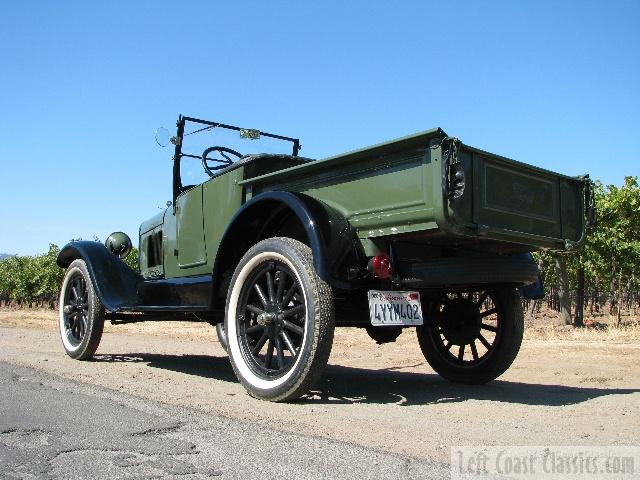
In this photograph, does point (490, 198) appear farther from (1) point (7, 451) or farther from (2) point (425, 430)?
(1) point (7, 451)

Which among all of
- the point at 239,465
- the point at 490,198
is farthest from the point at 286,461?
the point at 490,198

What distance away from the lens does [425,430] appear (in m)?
2.98

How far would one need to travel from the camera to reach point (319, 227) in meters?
3.56

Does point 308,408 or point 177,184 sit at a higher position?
point 177,184

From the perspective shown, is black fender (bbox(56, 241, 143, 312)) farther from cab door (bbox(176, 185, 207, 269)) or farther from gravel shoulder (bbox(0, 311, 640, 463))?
cab door (bbox(176, 185, 207, 269))

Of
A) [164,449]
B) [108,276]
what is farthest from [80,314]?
[164,449]

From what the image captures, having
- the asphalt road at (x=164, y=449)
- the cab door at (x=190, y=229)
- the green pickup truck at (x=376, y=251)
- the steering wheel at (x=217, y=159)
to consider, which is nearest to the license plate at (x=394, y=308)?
the green pickup truck at (x=376, y=251)

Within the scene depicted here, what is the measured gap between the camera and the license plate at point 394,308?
3557 mm

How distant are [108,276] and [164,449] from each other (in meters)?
4.16

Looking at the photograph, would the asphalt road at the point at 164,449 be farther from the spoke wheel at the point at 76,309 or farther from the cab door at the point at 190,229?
the spoke wheel at the point at 76,309

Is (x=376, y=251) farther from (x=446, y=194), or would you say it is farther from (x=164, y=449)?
(x=164, y=449)

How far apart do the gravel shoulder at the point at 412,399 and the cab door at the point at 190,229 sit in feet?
3.42

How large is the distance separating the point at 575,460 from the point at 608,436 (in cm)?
60

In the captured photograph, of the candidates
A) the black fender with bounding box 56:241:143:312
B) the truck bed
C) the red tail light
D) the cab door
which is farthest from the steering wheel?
the red tail light
